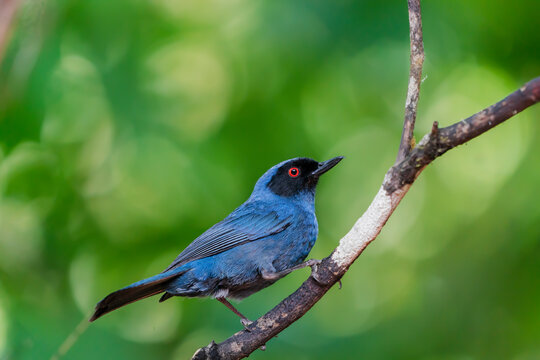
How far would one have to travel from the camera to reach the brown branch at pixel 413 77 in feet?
9.58

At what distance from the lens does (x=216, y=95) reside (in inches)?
232

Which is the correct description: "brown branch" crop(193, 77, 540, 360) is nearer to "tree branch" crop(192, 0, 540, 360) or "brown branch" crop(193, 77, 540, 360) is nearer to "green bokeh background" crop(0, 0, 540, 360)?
"tree branch" crop(192, 0, 540, 360)

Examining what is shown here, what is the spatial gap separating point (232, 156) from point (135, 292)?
6.51ft

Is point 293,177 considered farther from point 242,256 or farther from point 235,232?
point 242,256

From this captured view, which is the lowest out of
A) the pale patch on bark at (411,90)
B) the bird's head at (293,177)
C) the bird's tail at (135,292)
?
the pale patch on bark at (411,90)

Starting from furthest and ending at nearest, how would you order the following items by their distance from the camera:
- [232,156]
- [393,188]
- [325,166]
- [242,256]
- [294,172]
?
[232,156] → [294,172] → [325,166] → [242,256] → [393,188]

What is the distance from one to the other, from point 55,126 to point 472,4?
4.18 m

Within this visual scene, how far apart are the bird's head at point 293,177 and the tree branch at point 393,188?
1.84 m

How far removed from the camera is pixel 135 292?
3.88 m

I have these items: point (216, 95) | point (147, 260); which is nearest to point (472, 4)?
point (216, 95)

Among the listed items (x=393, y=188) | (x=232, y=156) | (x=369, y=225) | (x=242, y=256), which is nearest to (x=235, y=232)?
(x=242, y=256)

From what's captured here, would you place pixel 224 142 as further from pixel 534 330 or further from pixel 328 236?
pixel 534 330

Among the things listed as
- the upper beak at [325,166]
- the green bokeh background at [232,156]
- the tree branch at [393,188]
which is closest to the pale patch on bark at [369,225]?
the tree branch at [393,188]

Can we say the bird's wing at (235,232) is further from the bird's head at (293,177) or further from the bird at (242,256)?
the bird's head at (293,177)
